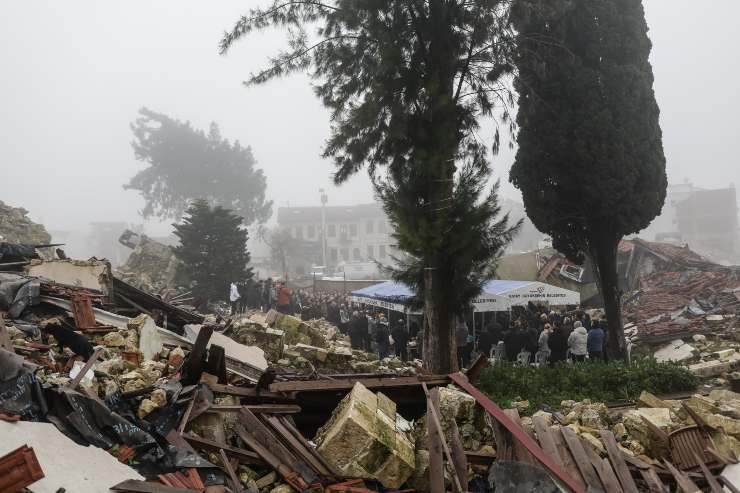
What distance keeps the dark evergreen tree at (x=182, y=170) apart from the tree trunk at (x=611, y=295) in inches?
1926

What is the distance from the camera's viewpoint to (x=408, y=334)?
15.3m

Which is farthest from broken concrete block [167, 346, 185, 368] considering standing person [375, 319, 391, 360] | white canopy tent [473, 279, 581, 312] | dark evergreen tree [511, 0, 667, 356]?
dark evergreen tree [511, 0, 667, 356]

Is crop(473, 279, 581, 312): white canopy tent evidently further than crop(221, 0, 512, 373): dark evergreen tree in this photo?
Yes

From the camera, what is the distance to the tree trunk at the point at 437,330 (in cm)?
1091

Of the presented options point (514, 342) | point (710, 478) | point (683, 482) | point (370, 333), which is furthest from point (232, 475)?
point (370, 333)

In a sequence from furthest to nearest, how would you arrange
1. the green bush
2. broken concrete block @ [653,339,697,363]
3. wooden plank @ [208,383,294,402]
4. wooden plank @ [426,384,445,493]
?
broken concrete block @ [653,339,697,363] < the green bush < wooden plank @ [208,383,294,402] < wooden plank @ [426,384,445,493]

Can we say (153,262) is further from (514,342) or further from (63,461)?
(63,461)

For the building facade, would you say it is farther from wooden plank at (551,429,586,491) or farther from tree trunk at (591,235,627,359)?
wooden plank at (551,429,586,491)

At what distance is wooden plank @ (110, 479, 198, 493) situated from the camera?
13.6 feet

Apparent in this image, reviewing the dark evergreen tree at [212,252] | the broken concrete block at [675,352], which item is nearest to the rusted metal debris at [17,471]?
the broken concrete block at [675,352]

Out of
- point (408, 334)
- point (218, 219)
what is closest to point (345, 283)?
point (218, 219)

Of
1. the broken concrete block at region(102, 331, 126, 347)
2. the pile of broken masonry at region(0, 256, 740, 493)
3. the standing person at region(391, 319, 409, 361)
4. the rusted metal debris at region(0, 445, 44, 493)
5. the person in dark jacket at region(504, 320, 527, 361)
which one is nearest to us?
the rusted metal debris at region(0, 445, 44, 493)

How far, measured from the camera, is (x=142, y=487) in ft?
13.8

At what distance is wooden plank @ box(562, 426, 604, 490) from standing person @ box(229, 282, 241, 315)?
1785 centimetres
